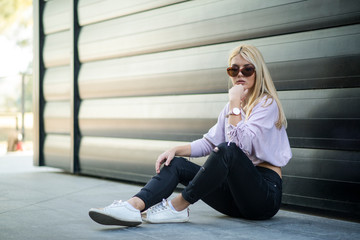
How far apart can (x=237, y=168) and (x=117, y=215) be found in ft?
2.46

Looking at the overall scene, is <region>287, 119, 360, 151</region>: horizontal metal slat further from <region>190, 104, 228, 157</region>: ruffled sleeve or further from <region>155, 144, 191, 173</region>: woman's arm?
<region>155, 144, 191, 173</region>: woman's arm

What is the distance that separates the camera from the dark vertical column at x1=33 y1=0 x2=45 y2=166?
22.1 ft

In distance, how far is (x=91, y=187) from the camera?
4.99m

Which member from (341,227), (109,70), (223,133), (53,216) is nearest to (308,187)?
(341,227)

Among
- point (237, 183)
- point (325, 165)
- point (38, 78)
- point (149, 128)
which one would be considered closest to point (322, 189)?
point (325, 165)

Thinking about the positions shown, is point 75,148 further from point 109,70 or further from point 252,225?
point 252,225

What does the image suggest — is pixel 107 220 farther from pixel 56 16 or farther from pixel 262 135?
pixel 56 16

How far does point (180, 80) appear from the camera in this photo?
4688mm

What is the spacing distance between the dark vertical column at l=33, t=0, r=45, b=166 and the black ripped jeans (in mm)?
A: 4141

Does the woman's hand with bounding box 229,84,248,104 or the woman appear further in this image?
the woman's hand with bounding box 229,84,248,104

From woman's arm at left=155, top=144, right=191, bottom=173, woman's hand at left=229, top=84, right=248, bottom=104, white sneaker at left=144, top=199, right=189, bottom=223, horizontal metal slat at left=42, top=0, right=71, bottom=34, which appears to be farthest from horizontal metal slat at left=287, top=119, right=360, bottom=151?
horizontal metal slat at left=42, top=0, right=71, bottom=34

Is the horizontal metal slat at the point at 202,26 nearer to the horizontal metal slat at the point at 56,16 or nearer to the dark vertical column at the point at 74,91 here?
the dark vertical column at the point at 74,91

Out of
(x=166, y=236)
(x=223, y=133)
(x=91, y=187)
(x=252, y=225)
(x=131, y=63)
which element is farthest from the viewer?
(x=131, y=63)

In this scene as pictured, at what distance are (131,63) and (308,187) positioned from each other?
102 inches
